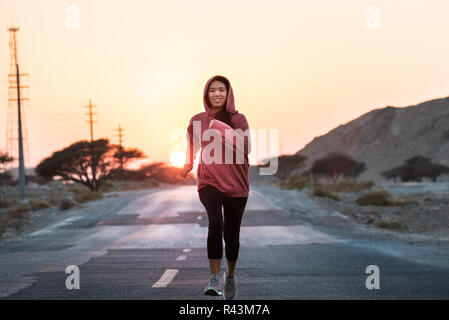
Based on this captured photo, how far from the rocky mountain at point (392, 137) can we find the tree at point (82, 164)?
187 ft

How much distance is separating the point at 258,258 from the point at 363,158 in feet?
377

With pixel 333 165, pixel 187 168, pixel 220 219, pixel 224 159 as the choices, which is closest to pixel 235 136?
pixel 224 159

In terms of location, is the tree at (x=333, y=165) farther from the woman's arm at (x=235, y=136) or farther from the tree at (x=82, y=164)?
the woman's arm at (x=235, y=136)

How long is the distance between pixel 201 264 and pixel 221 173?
11.5 ft

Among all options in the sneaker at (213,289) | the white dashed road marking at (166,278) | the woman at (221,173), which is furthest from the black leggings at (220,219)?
the white dashed road marking at (166,278)

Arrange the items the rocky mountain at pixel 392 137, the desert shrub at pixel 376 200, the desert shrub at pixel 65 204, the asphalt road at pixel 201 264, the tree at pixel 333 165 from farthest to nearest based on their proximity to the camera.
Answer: the rocky mountain at pixel 392 137 → the tree at pixel 333 165 → the desert shrub at pixel 376 200 → the desert shrub at pixel 65 204 → the asphalt road at pixel 201 264

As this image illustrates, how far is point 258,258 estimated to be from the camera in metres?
9.54

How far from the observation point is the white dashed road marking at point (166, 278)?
21.7 ft

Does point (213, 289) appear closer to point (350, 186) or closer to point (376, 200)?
point (376, 200)

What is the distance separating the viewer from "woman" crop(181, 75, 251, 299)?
5531 mm

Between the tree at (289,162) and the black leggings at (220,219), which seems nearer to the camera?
the black leggings at (220,219)

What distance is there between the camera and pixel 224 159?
5.56 m
